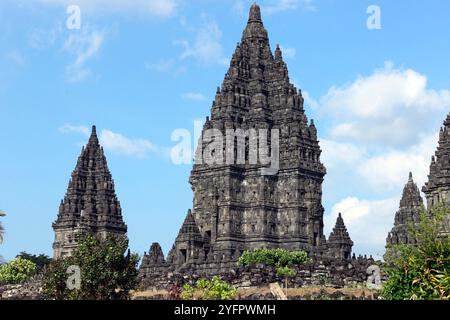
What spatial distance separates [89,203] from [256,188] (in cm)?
2488

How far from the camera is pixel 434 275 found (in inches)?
1125

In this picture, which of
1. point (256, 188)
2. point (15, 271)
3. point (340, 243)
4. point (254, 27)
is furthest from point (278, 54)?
point (15, 271)

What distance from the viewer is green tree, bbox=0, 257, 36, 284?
94500 mm

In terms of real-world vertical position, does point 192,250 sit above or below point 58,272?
above

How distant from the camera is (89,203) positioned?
358 ft

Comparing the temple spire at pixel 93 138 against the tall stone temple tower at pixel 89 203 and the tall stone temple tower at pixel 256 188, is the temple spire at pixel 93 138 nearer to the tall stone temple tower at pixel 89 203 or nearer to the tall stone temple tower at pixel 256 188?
the tall stone temple tower at pixel 89 203

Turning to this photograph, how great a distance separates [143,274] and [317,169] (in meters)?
24.0

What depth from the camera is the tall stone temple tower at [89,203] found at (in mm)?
108250

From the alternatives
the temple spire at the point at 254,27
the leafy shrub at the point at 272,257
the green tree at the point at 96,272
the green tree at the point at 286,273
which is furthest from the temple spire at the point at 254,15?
the green tree at the point at 96,272

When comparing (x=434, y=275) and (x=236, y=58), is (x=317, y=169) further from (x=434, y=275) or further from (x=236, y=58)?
(x=434, y=275)

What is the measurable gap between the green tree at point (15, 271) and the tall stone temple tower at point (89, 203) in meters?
8.16

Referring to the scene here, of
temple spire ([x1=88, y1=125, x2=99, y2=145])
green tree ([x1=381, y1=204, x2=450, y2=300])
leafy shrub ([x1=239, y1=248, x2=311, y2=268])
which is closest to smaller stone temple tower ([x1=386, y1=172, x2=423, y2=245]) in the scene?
leafy shrub ([x1=239, y1=248, x2=311, y2=268])

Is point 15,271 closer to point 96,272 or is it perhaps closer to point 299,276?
point 299,276
